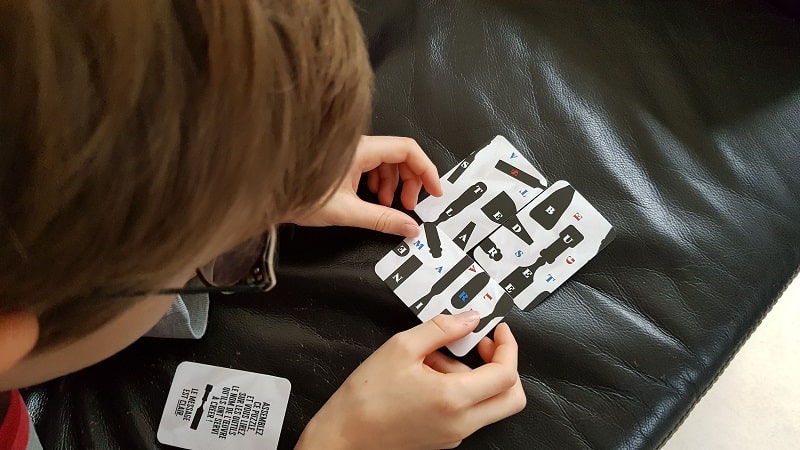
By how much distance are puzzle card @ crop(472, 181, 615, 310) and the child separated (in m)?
0.34

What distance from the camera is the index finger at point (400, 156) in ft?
2.55

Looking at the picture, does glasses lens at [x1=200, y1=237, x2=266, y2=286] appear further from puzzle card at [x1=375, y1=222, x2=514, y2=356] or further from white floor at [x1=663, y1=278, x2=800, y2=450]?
white floor at [x1=663, y1=278, x2=800, y2=450]

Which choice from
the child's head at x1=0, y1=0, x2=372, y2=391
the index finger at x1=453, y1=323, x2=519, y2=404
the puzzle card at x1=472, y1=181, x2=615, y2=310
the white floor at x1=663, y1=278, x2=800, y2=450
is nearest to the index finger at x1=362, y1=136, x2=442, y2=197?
the puzzle card at x1=472, y1=181, x2=615, y2=310

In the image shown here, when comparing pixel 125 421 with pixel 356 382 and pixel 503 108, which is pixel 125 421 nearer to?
pixel 356 382

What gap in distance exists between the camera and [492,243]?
81 cm

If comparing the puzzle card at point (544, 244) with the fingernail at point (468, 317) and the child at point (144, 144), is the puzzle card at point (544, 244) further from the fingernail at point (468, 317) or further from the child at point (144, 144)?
the child at point (144, 144)

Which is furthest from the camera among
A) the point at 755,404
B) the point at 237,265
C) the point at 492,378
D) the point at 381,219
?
the point at 755,404

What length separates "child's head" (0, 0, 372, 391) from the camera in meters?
0.32

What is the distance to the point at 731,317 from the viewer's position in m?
0.75

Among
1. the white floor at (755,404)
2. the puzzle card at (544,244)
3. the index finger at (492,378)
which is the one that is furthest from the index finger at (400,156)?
the white floor at (755,404)

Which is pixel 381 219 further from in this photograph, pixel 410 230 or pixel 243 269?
pixel 243 269

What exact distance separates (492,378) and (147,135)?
43 cm

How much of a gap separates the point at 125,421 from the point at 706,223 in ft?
2.14

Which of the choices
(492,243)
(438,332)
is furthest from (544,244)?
(438,332)
